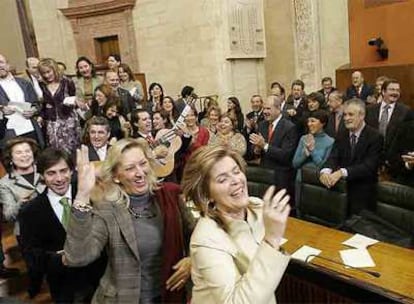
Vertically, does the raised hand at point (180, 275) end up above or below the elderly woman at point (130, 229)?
below

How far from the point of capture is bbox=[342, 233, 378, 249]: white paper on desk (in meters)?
2.31

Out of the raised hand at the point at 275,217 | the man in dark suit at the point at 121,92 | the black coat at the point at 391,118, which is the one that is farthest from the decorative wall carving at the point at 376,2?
the raised hand at the point at 275,217

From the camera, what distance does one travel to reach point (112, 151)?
1857 millimetres

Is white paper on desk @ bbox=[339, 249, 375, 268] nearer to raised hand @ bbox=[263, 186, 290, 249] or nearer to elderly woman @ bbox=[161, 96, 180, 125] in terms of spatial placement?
raised hand @ bbox=[263, 186, 290, 249]

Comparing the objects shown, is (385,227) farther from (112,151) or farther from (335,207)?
(112,151)

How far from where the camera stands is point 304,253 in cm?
229

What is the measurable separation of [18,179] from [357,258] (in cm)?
217

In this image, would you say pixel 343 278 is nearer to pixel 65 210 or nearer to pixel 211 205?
pixel 211 205

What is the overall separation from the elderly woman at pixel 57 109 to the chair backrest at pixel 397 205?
8.76 ft

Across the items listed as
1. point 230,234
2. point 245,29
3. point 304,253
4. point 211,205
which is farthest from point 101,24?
point 230,234

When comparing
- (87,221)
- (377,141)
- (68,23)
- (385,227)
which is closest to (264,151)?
(377,141)

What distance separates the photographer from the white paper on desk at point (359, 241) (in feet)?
7.58

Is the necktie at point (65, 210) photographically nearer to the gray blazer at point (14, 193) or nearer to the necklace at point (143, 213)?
the necklace at point (143, 213)

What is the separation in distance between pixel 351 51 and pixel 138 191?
7.46 m
